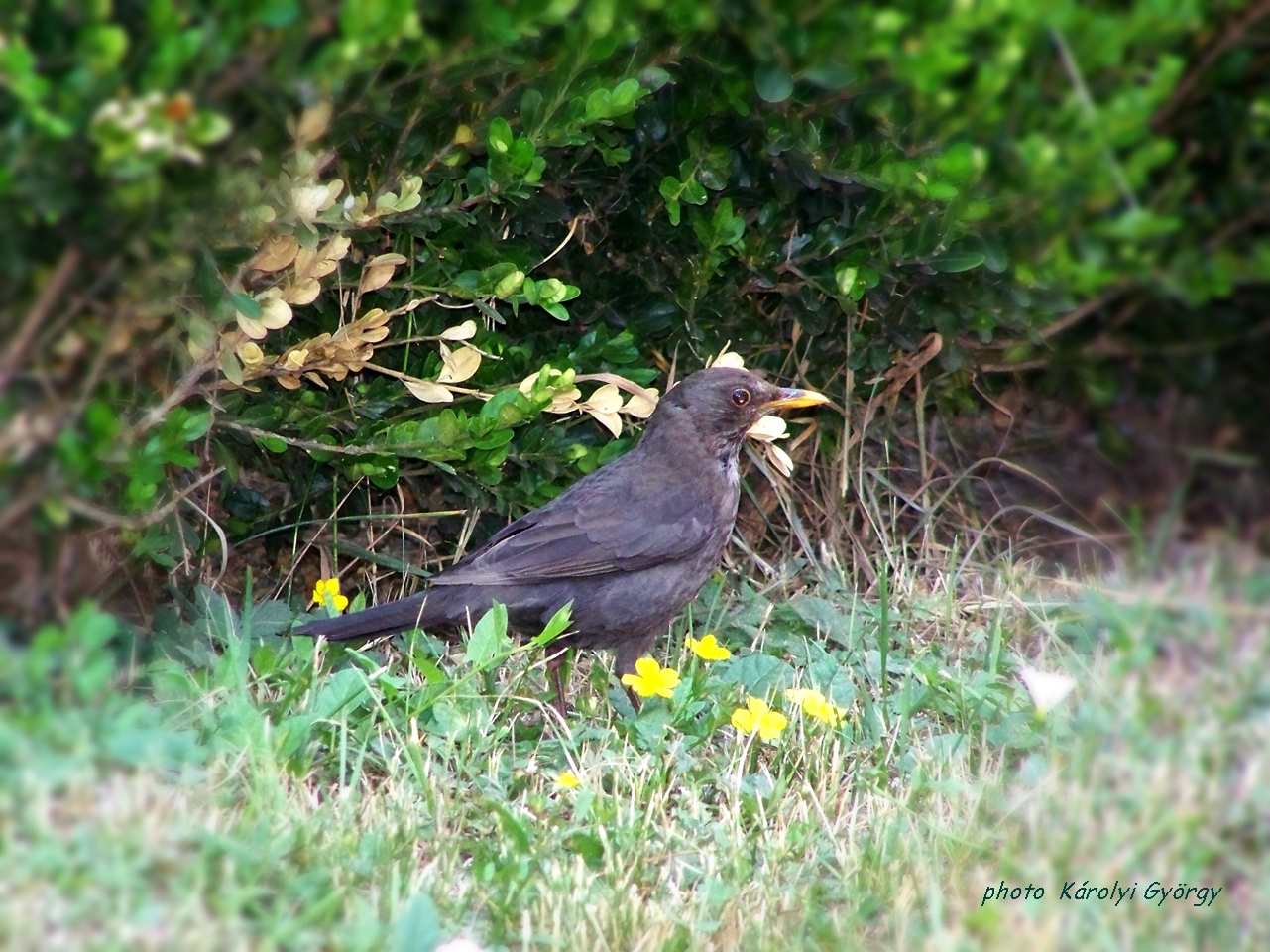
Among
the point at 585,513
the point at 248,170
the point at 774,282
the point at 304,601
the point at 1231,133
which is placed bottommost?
the point at 304,601

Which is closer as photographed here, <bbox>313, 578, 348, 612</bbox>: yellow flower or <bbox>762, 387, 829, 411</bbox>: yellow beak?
<bbox>313, 578, 348, 612</bbox>: yellow flower

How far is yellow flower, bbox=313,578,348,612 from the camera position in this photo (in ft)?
15.0

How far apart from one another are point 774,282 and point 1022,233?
2.18 metres

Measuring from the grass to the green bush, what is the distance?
1.53ft

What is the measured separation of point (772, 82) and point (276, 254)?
1.56 meters

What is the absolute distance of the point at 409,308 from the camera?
14.4 feet

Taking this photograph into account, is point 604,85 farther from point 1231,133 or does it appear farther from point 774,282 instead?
point 1231,133

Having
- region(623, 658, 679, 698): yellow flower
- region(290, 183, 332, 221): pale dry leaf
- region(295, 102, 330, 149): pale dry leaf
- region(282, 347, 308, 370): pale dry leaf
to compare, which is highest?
region(295, 102, 330, 149): pale dry leaf

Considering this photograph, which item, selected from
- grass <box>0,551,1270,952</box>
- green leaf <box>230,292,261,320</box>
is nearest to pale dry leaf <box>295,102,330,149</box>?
green leaf <box>230,292,261,320</box>

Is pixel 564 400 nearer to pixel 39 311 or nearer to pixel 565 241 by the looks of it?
pixel 565 241

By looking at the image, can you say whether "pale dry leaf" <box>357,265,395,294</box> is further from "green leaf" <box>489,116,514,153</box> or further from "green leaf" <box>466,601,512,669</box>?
"green leaf" <box>466,601,512,669</box>

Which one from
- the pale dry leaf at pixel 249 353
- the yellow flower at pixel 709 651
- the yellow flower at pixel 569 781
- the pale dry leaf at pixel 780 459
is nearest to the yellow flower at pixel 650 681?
the yellow flower at pixel 709 651

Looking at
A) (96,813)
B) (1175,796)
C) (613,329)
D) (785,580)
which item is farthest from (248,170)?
(785,580)

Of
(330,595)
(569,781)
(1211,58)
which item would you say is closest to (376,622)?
(330,595)
